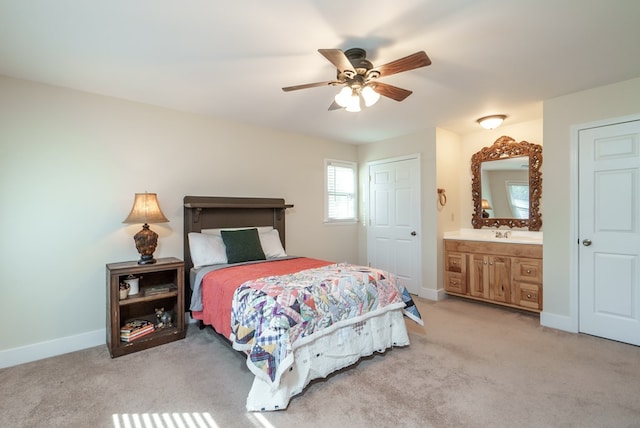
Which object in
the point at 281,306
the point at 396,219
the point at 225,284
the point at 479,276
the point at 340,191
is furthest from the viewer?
the point at 340,191

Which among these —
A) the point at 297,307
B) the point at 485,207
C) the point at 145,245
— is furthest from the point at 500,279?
the point at 145,245

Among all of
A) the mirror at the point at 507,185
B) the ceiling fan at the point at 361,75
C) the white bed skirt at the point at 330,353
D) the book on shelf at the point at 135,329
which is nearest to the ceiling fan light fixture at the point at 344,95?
the ceiling fan at the point at 361,75

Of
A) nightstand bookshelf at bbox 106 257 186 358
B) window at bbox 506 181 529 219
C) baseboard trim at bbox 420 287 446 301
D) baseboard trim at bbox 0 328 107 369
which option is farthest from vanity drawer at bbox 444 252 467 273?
baseboard trim at bbox 0 328 107 369

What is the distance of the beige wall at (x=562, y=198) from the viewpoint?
309 centimetres

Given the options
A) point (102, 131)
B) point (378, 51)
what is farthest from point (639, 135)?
point (102, 131)

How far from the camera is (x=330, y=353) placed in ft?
7.56

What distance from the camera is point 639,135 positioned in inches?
110

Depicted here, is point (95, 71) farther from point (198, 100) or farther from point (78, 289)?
point (78, 289)

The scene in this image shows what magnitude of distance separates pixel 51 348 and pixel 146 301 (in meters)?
0.81

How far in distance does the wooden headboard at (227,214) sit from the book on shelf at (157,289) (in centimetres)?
31

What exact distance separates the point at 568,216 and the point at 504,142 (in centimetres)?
147

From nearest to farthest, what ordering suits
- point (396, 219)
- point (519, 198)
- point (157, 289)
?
point (157, 289) → point (519, 198) → point (396, 219)

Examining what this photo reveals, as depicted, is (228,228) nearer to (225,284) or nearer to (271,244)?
(271,244)

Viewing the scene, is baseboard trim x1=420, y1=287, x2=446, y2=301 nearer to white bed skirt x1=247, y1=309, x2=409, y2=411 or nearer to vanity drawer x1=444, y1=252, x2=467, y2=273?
vanity drawer x1=444, y1=252, x2=467, y2=273
